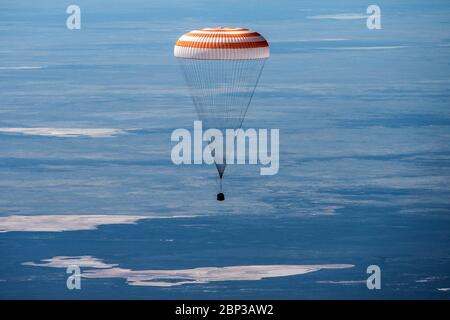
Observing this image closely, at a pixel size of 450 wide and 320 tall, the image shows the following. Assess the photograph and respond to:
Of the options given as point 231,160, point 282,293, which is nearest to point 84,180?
point 231,160

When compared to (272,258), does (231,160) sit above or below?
above

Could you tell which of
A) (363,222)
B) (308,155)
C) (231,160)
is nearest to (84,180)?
(231,160)

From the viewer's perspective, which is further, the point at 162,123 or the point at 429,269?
the point at 162,123

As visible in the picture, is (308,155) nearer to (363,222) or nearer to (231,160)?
(231,160)

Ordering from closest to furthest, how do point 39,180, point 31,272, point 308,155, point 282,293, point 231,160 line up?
point 282,293
point 31,272
point 39,180
point 231,160
point 308,155

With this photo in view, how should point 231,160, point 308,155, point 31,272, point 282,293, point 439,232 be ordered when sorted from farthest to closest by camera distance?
1. point 308,155
2. point 231,160
3. point 439,232
4. point 31,272
5. point 282,293

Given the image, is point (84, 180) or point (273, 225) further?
point (84, 180)

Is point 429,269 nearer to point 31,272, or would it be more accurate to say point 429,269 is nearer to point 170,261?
point 170,261

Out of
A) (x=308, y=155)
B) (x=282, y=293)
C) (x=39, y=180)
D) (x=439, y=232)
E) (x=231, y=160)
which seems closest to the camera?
(x=282, y=293)

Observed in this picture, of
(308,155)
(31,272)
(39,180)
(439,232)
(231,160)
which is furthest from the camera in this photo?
(308,155)
